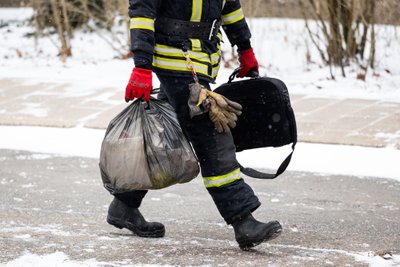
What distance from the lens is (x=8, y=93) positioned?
10.0m

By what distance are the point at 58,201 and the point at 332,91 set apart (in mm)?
4616

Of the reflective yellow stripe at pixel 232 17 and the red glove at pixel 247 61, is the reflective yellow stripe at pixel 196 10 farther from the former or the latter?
the red glove at pixel 247 61

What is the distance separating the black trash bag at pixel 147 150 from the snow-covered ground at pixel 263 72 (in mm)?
476

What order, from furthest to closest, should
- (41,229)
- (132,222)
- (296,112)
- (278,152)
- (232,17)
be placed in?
(296,112) < (278,152) < (41,229) < (132,222) < (232,17)

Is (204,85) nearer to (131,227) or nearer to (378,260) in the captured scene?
(131,227)

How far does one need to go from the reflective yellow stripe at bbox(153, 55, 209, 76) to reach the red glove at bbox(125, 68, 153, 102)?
0.18 metres

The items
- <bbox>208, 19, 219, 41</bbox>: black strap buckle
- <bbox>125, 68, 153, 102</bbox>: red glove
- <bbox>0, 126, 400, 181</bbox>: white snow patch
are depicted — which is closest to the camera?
<bbox>125, 68, 153, 102</bbox>: red glove

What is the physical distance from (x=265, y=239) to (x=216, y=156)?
48 cm

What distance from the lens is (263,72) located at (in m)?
11.1

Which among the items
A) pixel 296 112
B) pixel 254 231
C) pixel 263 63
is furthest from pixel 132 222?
pixel 263 63

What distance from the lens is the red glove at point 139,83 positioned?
14.8 ft

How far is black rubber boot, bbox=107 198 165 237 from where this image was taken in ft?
16.7

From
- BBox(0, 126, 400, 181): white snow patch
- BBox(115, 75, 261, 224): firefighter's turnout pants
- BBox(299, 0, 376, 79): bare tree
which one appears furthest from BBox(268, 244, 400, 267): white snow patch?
BBox(299, 0, 376, 79): bare tree

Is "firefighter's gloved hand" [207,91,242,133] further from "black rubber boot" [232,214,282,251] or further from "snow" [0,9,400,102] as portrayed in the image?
"snow" [0,9,400,102]
